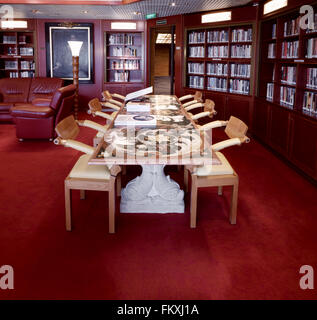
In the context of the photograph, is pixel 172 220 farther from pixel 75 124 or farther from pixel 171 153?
pixel 75 124

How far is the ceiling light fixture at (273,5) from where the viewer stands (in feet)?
17.5

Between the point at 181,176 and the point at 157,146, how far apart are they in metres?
1.80

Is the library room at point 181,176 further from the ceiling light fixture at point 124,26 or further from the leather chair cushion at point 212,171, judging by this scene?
the ceiling light fixture at point 124,26

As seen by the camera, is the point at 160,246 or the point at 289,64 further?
the point at 289,64

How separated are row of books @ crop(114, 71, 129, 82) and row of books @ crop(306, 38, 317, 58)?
6438mm

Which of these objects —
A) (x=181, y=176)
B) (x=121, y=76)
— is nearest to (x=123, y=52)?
(x=121, y=76)

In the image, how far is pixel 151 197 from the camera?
3473 millimetres

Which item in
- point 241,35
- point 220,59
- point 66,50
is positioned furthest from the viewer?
point 66,50

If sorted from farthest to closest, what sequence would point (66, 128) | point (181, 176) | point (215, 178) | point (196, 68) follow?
point (196, 68), point (181, 176), point (66, 128), point (215, 178)

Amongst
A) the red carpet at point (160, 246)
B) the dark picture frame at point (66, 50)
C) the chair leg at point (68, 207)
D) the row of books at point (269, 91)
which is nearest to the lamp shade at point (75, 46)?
the dark picture frame at point (66, 50)

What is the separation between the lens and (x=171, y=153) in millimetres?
2641

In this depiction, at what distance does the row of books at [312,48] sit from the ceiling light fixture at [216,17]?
117 inches

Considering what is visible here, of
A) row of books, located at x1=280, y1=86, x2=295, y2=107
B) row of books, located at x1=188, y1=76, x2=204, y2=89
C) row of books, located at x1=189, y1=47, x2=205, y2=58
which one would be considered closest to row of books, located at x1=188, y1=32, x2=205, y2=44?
row of books, located at x1=189, y1=47, x2=205, y2=58

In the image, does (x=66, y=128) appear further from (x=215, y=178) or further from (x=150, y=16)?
(x=150, y=16)
